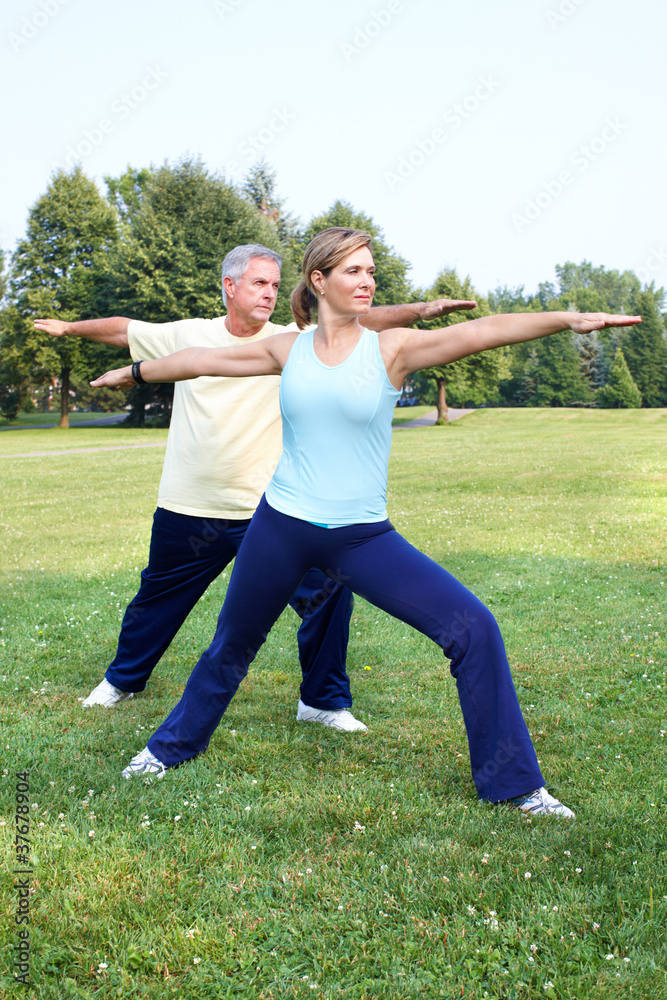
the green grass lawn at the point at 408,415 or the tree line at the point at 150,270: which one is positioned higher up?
the tree line at the point at 150,270

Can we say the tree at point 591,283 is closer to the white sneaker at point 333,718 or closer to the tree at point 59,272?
the tree at point 59,272

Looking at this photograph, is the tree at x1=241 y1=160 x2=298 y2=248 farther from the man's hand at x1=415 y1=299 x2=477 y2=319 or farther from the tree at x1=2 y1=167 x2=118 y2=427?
the man's hand at x1=415 y1=299 x2=477 y2=319

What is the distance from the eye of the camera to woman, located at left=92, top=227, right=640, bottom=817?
3.39 metres

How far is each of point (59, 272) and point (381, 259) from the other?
21.5 m

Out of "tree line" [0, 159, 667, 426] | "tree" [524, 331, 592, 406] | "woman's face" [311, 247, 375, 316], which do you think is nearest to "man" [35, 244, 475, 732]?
"woman's face" [311, 247, 375, 316]

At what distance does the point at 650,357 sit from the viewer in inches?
2803

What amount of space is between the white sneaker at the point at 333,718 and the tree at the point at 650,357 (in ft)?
238

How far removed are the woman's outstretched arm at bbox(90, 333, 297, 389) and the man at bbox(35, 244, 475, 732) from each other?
29.8 inches

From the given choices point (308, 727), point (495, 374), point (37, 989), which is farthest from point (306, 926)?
point (495, 374)

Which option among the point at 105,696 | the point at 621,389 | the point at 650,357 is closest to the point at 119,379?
the point at 105,696

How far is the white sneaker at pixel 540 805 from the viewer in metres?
3.54

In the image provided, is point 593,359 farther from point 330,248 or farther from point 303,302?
point 330,248

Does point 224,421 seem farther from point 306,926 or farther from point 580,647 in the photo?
point 580,647

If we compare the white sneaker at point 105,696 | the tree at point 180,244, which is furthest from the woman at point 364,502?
the tree at point 180,244
